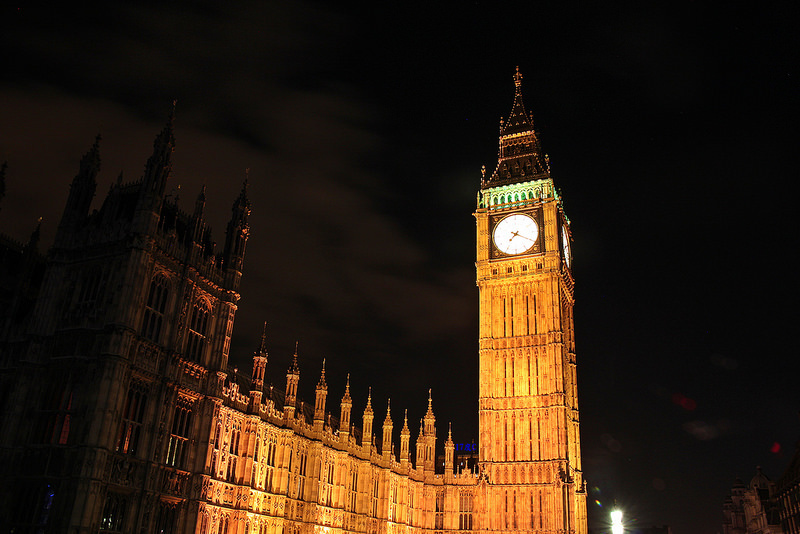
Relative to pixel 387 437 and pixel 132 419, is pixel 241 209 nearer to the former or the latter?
pixel 132 419

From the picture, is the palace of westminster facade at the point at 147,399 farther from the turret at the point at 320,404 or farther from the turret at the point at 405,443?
the turret at the point at 405,443

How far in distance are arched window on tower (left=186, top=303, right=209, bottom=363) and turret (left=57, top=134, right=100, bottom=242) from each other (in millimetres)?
7262

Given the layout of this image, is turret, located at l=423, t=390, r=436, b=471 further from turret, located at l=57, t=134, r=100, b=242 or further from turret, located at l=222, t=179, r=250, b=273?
turret, located at l=57, t=134, r=100, b=242

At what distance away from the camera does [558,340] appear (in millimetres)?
69000

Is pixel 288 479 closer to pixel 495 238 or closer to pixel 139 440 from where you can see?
pixel 139 440

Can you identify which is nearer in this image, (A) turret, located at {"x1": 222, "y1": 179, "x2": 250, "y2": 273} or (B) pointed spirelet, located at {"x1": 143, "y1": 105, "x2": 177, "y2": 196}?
(B) pointed spirelet, located at {"x1": 143, "y1": 105, "x2": 177, "y2": 196}

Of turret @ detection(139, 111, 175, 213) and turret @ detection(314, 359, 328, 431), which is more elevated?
turret @ detection(139, 111, 175, 213)

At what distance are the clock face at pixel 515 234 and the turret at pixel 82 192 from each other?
49210 mm

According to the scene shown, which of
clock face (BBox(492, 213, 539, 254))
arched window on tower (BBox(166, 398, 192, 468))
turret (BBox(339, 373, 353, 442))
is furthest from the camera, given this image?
clock face (BBox(492, 213, 539, 254))

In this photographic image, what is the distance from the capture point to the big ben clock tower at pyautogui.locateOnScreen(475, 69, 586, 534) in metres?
64.6

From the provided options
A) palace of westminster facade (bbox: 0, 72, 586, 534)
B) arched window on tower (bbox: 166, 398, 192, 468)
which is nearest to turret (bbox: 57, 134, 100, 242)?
palace of westminster facade (bbox: 0, 72, 586, 534)

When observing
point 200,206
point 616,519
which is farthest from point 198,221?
point 616,519

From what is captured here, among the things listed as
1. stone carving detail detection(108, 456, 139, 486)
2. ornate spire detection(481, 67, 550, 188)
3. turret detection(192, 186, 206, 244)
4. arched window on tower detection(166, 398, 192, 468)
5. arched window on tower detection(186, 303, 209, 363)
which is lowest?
stone carving detail detection(108, 456, 139, 486)

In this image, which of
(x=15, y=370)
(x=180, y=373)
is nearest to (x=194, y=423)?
(x=180, y=373)
